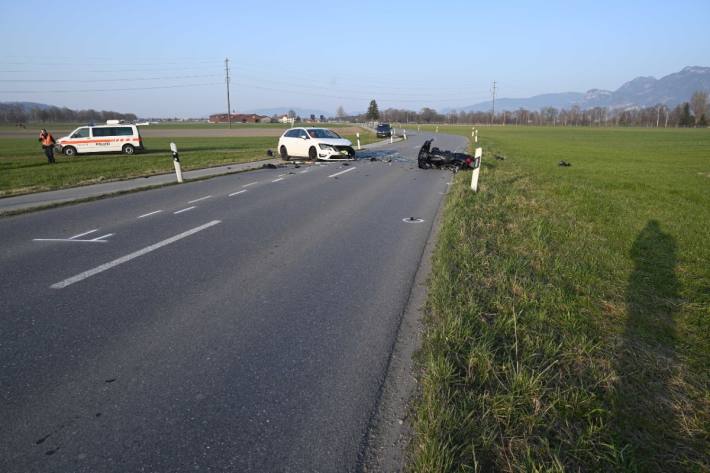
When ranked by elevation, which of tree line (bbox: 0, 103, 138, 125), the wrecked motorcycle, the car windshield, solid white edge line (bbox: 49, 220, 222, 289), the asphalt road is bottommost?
the asphalt road

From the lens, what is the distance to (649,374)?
9.84ft

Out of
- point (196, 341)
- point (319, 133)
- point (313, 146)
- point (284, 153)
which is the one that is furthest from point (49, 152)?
point (196, 341)

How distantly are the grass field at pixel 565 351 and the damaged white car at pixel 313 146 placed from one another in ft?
47.0

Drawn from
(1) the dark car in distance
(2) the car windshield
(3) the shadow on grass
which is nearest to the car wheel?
(2) the car windshield

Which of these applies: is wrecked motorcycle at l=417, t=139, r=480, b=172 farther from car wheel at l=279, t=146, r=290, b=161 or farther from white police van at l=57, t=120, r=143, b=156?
white police van at l=57, t=120, r=143, b=156

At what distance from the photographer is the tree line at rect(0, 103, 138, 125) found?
121 m

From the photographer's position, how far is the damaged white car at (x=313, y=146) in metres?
20.6

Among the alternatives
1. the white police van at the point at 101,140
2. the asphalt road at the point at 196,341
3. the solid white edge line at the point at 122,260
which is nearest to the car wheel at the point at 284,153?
the white police van at the point at 101,140

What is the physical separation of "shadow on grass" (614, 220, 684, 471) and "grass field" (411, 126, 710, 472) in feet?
0.04

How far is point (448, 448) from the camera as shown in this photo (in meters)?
2.22

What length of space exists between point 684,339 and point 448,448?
2.67 m

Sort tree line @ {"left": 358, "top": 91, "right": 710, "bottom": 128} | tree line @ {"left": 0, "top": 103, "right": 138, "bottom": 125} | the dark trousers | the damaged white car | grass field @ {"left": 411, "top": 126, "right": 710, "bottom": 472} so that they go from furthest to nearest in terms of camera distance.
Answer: tree line @ {"left": 358, "top": 91, "right": 710, "bottom": 128} < tree line @ {"left": 0, "top": 103, "right": 138, "bottom": 125} < the dark trousers < the damaged white car < grass field @ {"left": 411, "top": 126, "right": 710, "bottom": 472}

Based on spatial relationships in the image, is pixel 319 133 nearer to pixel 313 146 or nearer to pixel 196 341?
pixel 313 146

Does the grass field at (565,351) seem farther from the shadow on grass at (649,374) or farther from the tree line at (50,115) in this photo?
the tree line at (50,115)
